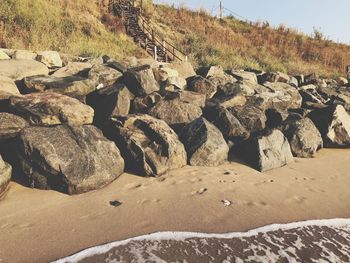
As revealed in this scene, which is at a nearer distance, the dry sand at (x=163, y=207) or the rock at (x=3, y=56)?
the dry sand at (x=163, y=207)

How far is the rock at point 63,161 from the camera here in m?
5.41

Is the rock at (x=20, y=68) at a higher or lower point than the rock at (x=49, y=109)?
higher

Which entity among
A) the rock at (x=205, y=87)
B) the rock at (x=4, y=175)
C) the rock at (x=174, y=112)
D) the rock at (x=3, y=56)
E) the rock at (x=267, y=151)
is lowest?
the rock at (x=4, y=175)

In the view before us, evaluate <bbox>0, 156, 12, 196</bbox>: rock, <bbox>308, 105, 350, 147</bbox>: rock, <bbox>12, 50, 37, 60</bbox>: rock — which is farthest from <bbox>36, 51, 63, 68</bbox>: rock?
<bbox>308, 105, 350, 147</bbox>: rock

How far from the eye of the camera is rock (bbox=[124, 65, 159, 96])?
8352 mm

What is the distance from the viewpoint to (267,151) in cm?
708

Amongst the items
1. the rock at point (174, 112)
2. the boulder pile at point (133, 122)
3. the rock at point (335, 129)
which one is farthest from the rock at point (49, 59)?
the rock at point (335, 129)

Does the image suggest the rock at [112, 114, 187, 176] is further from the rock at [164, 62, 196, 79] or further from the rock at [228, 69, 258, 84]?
the rock at [228, 69, 258, 84]

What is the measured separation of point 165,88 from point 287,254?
5.36m

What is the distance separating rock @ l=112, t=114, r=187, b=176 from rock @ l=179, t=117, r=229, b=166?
0.72 feet

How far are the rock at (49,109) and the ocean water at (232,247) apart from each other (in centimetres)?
301

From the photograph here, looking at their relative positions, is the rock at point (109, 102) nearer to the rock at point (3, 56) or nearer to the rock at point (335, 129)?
the rock at point (3, 56)

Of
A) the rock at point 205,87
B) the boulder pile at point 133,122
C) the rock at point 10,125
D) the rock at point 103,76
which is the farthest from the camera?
the rock at point 205,87

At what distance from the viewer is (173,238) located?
13.9ft
